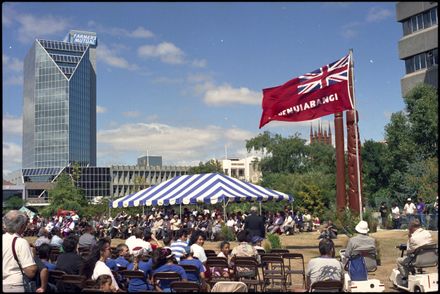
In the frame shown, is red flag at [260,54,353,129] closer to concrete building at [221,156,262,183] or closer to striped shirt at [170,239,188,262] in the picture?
striped shirt at [170,239,188,262]

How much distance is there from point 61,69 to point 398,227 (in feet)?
513

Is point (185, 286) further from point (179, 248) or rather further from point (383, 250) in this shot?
point (383, 250)

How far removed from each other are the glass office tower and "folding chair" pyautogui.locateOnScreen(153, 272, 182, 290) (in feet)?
542

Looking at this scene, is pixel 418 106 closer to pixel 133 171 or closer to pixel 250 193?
pixel 250 193

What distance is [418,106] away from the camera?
127 feet

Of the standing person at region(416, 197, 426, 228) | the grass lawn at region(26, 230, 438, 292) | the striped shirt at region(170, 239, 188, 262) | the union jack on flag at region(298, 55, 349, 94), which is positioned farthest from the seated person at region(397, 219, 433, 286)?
the standing person at region(416, 197, 426, 228)

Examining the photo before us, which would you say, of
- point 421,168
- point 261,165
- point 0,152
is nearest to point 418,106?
point 421,168

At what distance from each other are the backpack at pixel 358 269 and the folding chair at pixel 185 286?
3206mm

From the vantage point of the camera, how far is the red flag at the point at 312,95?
14.3 meters

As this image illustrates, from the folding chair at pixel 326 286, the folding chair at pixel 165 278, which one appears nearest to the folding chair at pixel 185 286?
the folding chair at pixel 165 278

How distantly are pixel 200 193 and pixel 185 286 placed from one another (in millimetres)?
11106

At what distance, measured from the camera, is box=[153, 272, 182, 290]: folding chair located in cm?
753

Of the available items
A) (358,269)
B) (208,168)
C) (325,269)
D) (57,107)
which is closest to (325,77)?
(358,269)

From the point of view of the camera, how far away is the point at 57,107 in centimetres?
16688
